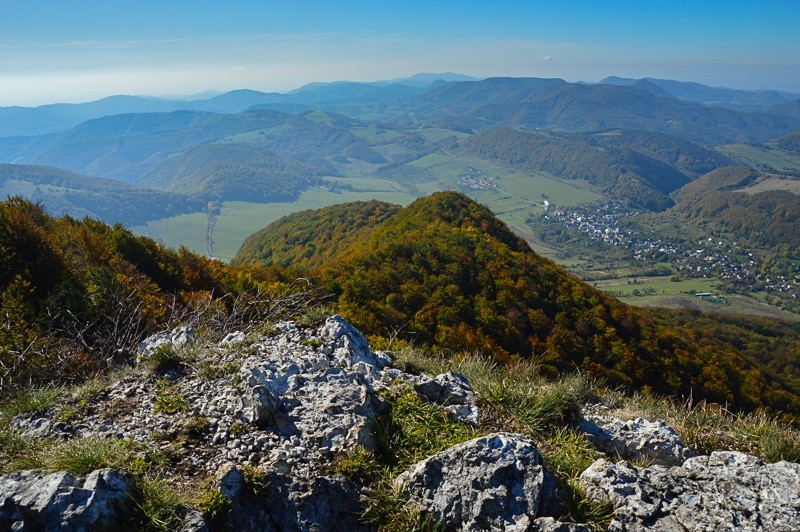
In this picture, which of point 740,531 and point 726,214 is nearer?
point 740,531

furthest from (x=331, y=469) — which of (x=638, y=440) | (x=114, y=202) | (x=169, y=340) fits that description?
(x=114, y=202)

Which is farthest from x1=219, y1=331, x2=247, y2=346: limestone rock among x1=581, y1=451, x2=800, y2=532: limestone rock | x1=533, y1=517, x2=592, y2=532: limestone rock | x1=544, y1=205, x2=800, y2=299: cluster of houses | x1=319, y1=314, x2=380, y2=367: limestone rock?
x1=544, y1=205, x2=800, y2=299: cluster of houses

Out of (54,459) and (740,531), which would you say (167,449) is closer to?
(54,459)

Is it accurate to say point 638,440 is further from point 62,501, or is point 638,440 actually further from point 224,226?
point 224,226

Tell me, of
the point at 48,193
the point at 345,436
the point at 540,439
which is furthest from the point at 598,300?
the point at 48,193

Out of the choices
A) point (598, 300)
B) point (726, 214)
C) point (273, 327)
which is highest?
point (273, 327)

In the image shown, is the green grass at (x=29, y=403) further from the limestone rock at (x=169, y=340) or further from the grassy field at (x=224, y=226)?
the grassy field at (x=224, y=226)
